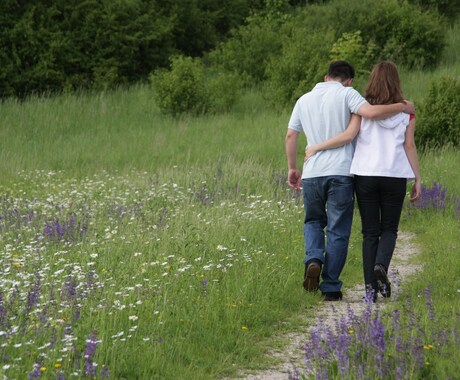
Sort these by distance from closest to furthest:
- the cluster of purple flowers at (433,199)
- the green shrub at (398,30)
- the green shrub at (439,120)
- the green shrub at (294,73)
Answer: the cluster of purple flowers at (433,199)
the green shrub at (439,120)
the green shrub at (294,73)
the green shrub at (398,30)

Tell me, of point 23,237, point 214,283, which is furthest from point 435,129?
point 214,283

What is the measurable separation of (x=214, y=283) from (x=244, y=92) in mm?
17630

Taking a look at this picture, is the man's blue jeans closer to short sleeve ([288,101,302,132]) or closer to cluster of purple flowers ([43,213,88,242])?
short sleeve ([288,101,302,132])

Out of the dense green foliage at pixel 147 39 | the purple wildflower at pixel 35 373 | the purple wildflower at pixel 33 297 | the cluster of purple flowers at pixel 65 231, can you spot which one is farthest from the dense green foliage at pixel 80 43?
the purple wildflower at pixel 35 373

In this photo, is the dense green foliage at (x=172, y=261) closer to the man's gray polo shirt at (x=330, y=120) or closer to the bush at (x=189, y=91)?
the man's gray polo shirt at (x=330, y=120)

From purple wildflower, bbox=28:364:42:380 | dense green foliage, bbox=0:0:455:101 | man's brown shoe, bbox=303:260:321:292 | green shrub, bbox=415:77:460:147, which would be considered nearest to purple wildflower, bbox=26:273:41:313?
purple wildflower, bbox=28:364:42:380

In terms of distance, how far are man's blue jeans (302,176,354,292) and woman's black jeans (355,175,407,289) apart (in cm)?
14

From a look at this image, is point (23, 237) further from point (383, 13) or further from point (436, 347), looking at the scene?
point (383, 13)

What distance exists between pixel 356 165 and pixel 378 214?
46 centimetres

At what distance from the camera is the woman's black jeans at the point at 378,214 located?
24.8ft

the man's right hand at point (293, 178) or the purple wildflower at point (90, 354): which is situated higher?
the man's right hand at point (293, 178)

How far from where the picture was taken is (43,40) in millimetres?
26172

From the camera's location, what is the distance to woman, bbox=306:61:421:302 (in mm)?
7504

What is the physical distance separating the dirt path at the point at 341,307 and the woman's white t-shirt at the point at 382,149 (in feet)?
2.76
